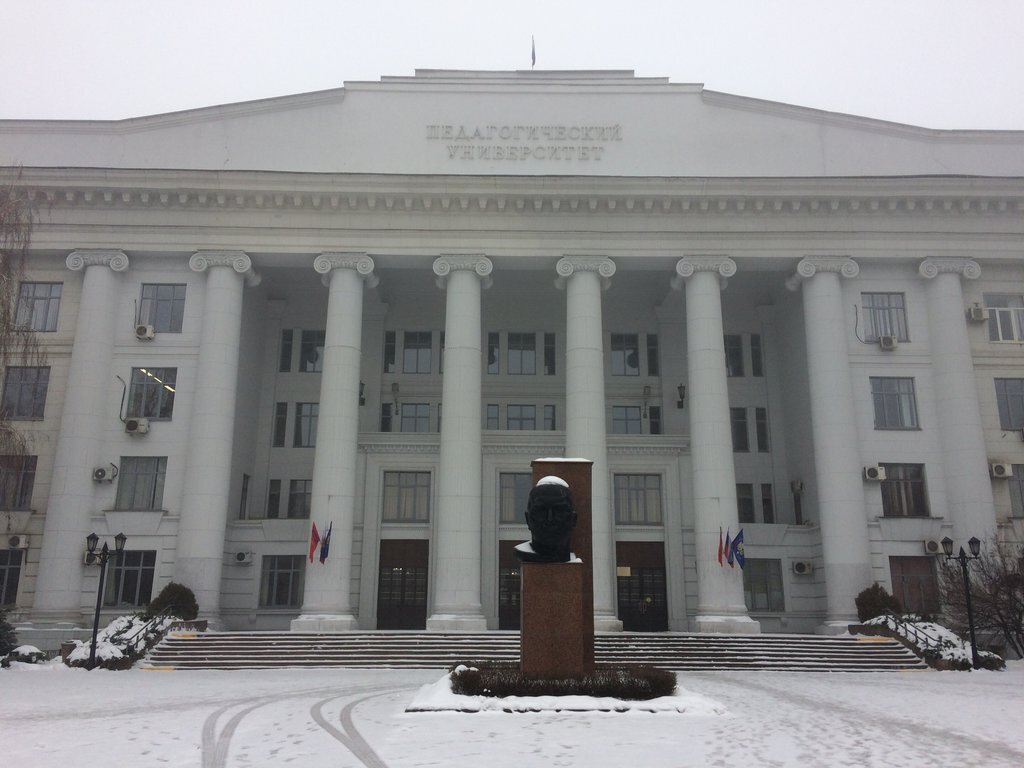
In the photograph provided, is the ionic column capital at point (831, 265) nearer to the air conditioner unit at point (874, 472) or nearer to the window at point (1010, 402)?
the window at point (1010, 402)

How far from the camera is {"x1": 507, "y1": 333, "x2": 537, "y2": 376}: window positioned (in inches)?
1512

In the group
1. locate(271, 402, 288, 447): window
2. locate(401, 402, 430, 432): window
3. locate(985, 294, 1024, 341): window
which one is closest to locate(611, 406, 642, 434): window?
locate(401, 402, 430, 432): window

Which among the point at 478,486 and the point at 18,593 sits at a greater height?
the point at 478,486

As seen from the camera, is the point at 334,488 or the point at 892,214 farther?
the point at 892,214

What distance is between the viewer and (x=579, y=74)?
3584 cm

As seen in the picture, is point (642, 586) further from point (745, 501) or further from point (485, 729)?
point (485, 729)

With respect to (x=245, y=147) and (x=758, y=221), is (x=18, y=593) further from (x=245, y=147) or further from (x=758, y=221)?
(x=758, y=221)

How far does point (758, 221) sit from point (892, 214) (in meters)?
5.42

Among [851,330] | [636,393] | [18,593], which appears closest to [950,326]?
[851,330]

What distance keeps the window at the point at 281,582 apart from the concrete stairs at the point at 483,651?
718 cm

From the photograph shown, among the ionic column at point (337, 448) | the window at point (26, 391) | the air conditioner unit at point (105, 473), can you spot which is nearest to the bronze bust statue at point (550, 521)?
the ionic column at point (337, 448)

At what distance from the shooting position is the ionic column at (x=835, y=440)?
2938 cm

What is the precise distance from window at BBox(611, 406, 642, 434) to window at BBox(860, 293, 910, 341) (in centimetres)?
1053

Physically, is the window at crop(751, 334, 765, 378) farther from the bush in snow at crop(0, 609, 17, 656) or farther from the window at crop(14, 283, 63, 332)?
the bush in snow at crop(0, 609, 17, 656)
